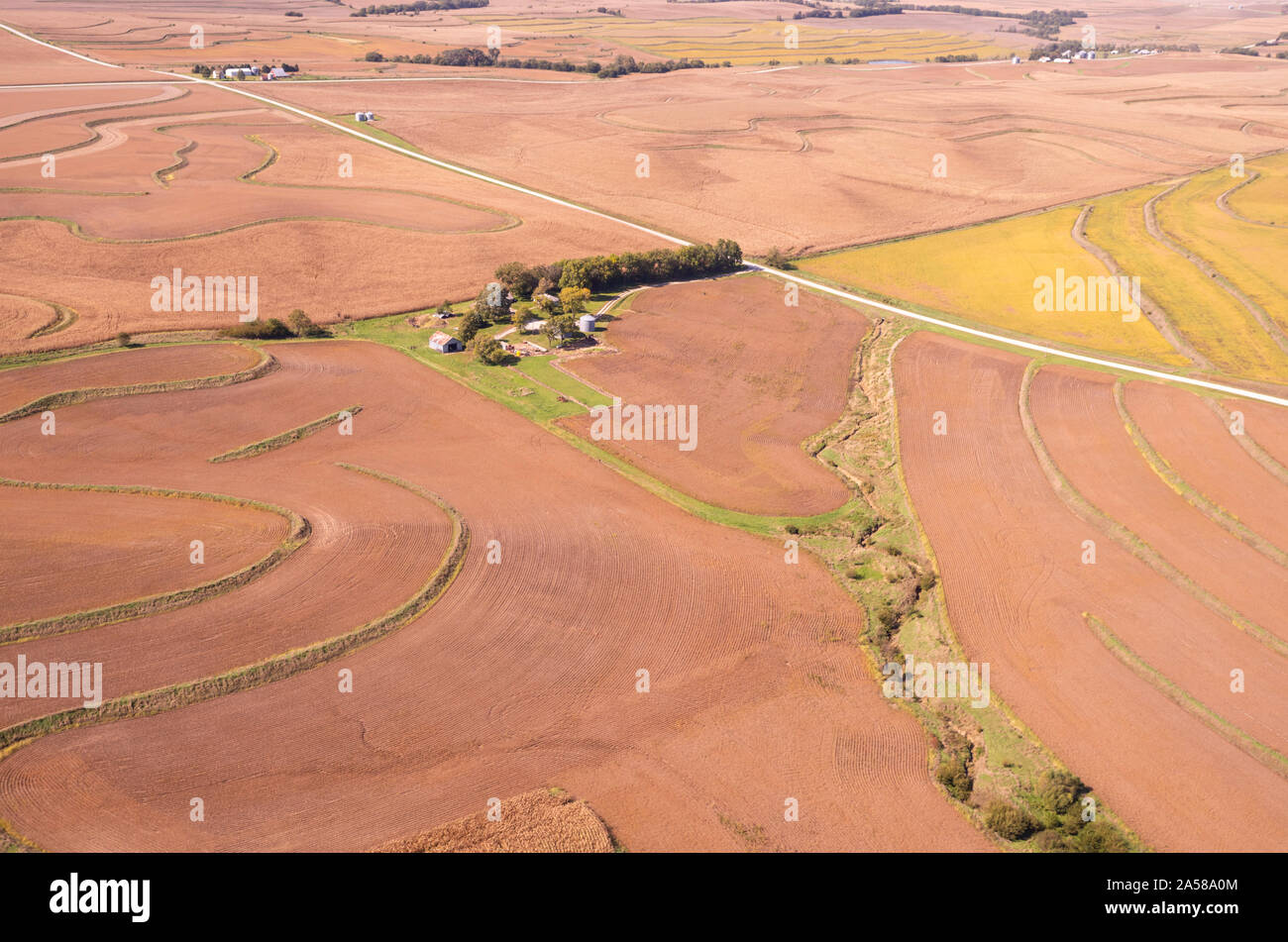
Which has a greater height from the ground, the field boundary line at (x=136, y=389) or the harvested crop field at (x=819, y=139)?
the harvested crop field at (x=819, y=139)

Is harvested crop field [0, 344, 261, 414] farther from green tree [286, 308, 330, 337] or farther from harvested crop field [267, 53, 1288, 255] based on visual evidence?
harvested crop field [267, 53, 1288, 255]

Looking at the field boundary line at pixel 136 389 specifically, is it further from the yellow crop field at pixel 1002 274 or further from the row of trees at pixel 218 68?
the row of trees at pixel 218 68

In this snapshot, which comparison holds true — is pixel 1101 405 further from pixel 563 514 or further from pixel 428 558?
pixel 428 558

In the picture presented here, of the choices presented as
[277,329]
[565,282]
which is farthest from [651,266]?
[277,329]

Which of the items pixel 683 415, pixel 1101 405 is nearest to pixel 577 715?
pixel 683 415

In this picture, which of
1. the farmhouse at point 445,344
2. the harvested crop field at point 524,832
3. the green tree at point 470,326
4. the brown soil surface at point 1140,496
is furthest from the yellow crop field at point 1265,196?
the harvested crop field at point 524,832
